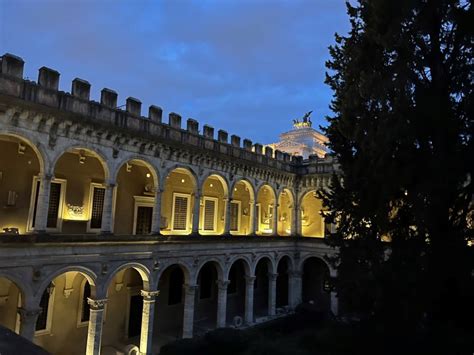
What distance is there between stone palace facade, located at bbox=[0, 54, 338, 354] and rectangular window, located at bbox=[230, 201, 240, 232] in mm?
73

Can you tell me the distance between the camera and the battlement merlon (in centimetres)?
1247

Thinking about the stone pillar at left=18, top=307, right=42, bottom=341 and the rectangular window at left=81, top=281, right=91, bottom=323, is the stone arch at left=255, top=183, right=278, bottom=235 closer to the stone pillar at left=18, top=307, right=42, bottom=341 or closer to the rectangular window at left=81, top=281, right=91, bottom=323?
the rectangular window at left=81, top=281, right=91, bottom=323

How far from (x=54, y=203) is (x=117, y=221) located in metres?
3.40

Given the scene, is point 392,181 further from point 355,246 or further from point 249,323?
point 249,323

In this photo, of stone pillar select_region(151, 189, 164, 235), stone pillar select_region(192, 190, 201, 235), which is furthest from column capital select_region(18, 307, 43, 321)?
stone pillar select_region(192, 190, 201, 235)

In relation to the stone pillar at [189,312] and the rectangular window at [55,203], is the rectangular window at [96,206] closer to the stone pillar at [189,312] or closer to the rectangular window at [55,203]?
the rectangular window at [55,203]

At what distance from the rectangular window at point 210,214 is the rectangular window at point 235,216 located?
1.96 meters

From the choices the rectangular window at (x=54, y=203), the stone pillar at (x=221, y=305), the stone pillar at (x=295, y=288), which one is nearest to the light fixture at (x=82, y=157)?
the rectangular window at (x=54, y=203)

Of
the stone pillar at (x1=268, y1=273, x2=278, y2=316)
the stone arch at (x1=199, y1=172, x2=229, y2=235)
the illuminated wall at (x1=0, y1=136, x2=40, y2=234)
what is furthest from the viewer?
the stone pillar at (x1=268, y1=273, x2=278, y2=316)

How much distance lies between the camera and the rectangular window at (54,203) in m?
16.1

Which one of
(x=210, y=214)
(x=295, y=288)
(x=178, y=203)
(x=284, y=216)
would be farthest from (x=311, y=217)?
(x=178, y=203)

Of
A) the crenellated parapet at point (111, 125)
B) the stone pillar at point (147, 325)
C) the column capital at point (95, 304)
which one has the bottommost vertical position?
the stone pillar at point (147, 325)

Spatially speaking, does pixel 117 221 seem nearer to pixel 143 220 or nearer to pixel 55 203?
pixel 143 220

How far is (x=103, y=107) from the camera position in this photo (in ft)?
49.5
